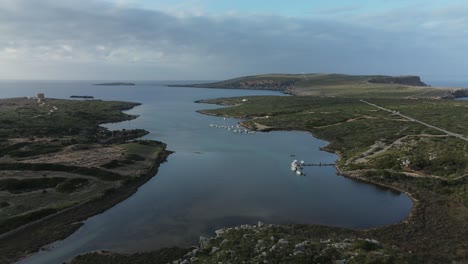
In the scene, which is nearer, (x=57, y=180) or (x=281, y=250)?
(x=281, y=250)

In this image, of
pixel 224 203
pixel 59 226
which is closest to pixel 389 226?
pixel 224 203

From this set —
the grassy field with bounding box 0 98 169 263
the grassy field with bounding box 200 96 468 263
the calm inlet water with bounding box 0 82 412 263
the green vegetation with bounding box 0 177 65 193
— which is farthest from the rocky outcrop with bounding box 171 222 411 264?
the green vegetation with bounding box 0 177 65 193

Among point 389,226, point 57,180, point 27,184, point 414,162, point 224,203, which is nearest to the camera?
point 389,226

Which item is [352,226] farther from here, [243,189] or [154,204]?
[154,204]

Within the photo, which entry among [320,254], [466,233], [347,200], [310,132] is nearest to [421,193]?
[347,200]

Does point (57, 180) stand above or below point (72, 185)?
above

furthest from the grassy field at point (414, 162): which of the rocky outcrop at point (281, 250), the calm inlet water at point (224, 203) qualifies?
the rocky outcrop at point (281, 250)

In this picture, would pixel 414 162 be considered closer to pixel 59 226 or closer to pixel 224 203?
pixel 224 203

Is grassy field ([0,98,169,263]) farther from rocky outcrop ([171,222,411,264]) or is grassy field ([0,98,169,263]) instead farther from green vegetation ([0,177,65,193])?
rocky outcrop ([171,222,411,264])
